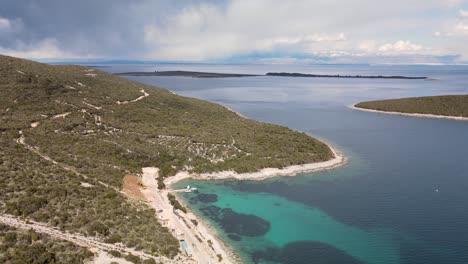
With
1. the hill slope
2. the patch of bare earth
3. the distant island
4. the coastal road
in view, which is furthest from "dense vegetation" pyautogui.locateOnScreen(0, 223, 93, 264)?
the distant island

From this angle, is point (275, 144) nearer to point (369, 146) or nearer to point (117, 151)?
point (369, 146)

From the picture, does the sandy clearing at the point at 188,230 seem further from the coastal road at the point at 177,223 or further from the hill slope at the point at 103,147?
the hill slope at the point at 103,147

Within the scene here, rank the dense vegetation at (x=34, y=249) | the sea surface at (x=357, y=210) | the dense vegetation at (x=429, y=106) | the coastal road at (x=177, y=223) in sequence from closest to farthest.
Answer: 1. the dense vegetation at (x=34, y=249)
2. the coastal road at (x=177, y=223)
3. the sea surface at (x=357, y=210)
4. the dense vegetation at (x=429, y=106)

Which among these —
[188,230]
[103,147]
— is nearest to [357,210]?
[188,230]

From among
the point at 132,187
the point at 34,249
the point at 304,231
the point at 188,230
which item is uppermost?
the point at 34,249

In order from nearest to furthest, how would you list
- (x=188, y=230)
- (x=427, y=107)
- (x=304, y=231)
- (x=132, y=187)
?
(x=188, y=230)
(x=304, y=231)
(x=132, y=187)
(x=427, y=107)

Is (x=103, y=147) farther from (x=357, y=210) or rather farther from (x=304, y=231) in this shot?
(x=357, y=210)

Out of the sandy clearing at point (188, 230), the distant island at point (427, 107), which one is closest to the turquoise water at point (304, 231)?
the sandy clearing at point (188, 230)

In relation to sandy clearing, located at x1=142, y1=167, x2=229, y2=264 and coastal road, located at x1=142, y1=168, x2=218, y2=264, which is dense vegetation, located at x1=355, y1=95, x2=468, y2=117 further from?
sandy clearing, located at x1=142, y1=167, x2=229, y2=264
